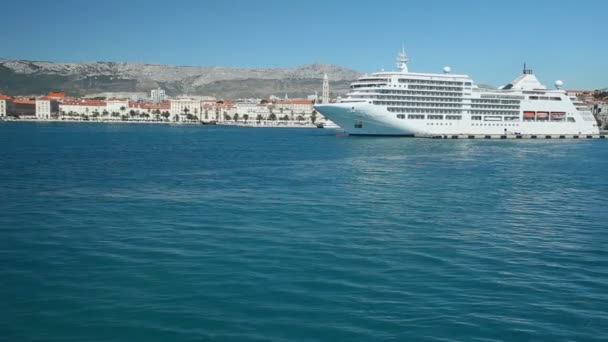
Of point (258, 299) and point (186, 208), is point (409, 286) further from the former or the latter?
point (186, 208)

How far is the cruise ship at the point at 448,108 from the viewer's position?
49875 mm

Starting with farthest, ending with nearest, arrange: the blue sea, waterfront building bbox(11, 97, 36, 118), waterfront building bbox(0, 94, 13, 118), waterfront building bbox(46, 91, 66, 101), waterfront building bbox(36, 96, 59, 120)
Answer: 1. waterfront building bbox(46, 91, 66, 101)
2. waterfront building bbox(11, 97, 36, 118)
3. waterfront building bbox(36, 96, 59, 120)
4. waterfront building bbox(0, 94, 13, 118)
5. the blue sea

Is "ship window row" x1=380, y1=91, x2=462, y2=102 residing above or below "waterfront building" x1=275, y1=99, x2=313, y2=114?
below

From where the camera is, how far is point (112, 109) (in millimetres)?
133000

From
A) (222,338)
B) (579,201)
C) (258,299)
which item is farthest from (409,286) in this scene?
(579,201)

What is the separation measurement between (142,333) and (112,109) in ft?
434

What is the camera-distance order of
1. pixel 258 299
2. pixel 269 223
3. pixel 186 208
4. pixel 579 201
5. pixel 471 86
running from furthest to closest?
1. pixel 471 86
2. pixel 579 201
3. pixel 186 208
4. pixel 269 223
5. pixel 258 299

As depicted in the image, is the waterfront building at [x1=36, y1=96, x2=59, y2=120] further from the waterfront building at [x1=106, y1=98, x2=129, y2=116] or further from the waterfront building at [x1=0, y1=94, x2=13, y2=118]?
the waterfront building at [x1=106, y1=98, x2=129, y2=116]

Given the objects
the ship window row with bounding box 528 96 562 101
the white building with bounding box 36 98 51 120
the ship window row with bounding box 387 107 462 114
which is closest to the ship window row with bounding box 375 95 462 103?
the ship window row with bounding box 387 107 462 114

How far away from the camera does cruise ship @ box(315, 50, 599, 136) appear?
164 ft

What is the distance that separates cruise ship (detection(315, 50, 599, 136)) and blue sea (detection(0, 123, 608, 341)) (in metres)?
29.7

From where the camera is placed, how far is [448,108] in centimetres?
5434

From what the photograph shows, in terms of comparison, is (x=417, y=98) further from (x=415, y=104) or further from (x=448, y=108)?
(x=448, y=108)

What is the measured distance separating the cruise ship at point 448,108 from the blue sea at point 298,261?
2968cm
